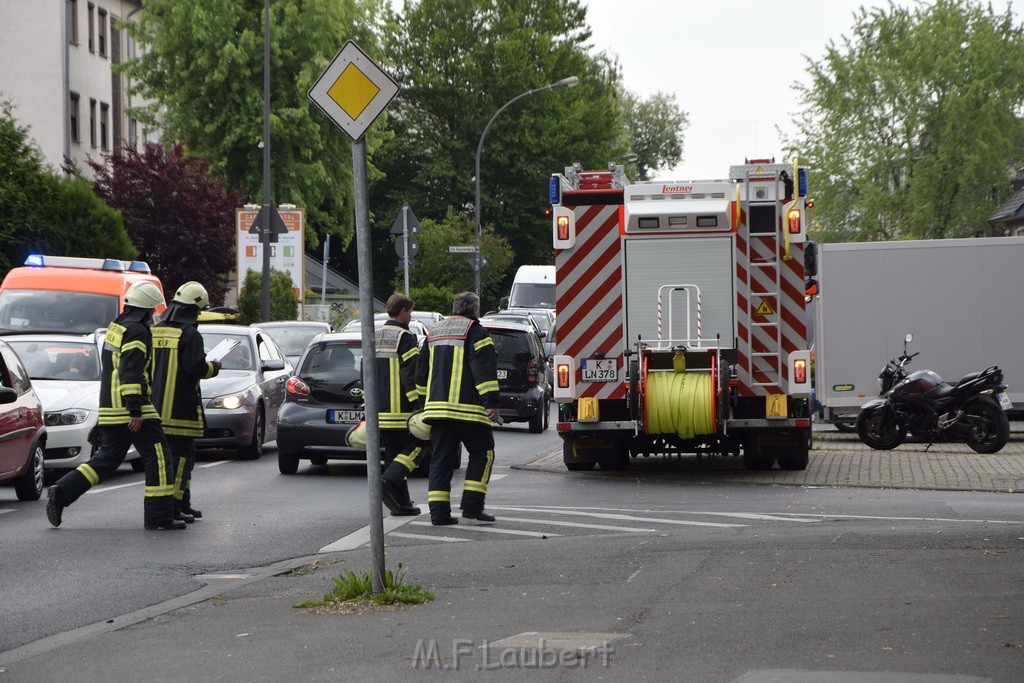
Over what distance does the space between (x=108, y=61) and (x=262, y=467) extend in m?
44.7

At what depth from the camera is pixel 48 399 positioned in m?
16.3

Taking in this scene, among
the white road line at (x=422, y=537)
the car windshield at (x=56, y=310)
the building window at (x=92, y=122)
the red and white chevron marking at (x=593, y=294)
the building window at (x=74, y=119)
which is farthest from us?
the building window at (x=92, y=122)

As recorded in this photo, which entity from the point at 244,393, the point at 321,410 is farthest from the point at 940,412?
the point at 244,393

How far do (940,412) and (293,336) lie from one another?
11.4 m

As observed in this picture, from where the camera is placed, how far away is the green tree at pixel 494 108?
212ft

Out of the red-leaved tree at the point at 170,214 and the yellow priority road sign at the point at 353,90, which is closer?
the yellow priority road sign at the point at 353,90

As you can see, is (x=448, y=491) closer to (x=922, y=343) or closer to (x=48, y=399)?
(x=48, y=399)

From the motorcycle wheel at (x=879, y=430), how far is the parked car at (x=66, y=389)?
882 cm

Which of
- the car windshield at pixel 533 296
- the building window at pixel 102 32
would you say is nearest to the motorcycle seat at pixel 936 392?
the car windshield at pixel 533 296

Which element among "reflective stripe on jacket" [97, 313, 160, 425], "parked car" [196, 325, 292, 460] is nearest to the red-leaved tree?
"parked car" [196, 325, 292, 460]

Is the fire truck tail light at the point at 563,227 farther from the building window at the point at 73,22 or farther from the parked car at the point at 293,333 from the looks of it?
the building window at the point at 73,22

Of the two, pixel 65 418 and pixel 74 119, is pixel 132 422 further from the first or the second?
pixel 74 119

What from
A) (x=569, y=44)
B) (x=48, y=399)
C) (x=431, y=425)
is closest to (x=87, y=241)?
(x=48, y=399)

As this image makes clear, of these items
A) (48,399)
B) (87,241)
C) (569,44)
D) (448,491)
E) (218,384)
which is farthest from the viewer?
(569,44)
